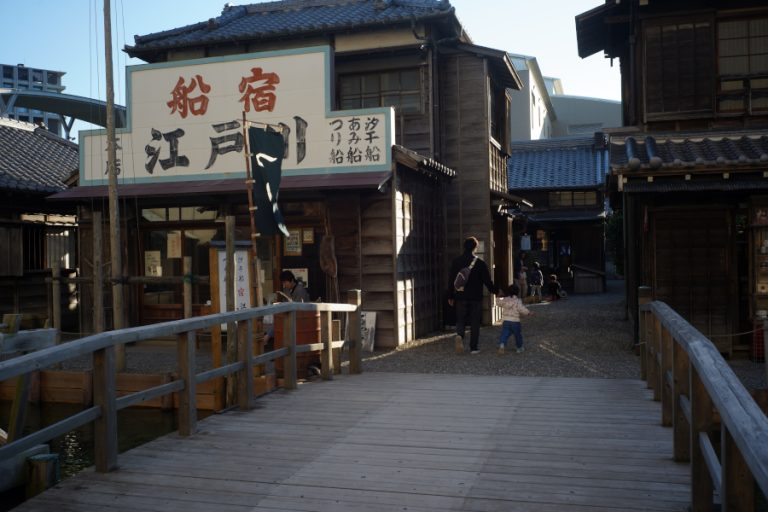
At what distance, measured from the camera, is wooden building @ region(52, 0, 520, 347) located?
13297 mm

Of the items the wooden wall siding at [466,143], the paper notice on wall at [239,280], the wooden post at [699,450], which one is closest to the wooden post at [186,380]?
the paper notice on wall at [239,280]

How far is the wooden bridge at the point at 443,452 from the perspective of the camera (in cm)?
414

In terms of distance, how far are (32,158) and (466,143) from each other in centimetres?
1174

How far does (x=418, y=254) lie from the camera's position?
49.2ft

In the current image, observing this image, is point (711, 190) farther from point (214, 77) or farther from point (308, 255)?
point (214, 77)

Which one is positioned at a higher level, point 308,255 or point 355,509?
point 308,255

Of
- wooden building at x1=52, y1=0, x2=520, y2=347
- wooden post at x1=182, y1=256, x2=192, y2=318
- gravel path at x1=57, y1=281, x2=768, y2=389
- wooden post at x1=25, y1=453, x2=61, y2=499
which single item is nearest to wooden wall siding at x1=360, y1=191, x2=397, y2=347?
wooden building at x1=52, y1=0, x2=520, y2=347

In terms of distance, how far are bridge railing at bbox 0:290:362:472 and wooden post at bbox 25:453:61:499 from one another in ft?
3.56

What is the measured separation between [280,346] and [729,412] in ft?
22.9

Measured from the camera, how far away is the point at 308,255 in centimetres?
1402

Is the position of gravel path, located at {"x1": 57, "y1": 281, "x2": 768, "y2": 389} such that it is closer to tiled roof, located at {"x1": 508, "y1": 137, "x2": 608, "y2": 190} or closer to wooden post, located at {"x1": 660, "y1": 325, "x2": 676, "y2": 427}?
wooden post, located at {"x1": 660, "y1": 325, "x2": 676, "y2": 427}

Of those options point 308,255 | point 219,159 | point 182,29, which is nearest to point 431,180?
point 308,255

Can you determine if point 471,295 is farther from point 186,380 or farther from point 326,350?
point 186,380

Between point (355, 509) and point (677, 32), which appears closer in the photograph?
point (355, 509)
